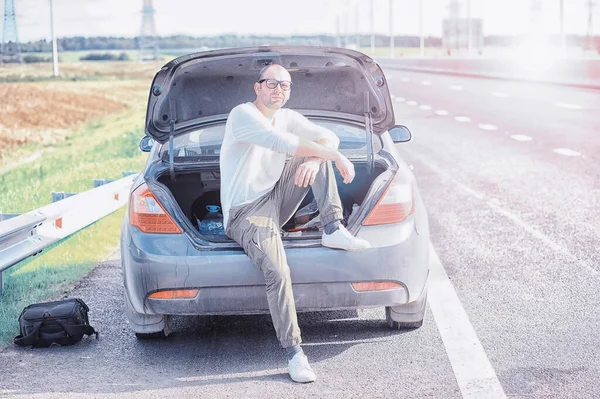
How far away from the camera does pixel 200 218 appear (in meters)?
7.02

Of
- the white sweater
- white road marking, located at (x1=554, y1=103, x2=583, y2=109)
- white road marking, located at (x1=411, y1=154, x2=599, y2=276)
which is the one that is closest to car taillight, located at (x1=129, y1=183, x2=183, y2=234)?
the white sweater

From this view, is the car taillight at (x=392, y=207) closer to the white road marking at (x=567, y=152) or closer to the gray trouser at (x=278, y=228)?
the gray trouser at (x=278, y=228)

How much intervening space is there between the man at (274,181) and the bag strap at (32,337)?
4.09 ft

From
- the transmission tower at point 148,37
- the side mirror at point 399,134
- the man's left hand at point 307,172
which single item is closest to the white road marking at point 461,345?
the side mirror at point 399,134

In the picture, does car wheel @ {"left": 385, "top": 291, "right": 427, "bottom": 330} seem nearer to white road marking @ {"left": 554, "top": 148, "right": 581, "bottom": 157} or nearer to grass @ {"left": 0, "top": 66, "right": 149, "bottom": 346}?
grass @ {"left": 0, "top": 66, "right": 149, "bottom": 346}

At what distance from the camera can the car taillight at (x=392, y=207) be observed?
5875 millimetres

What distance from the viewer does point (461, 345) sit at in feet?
19.4

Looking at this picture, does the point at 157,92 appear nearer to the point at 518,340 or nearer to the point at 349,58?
the point at 349,58

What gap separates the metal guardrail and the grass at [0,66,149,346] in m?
0.35

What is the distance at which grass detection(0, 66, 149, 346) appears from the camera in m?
7.76

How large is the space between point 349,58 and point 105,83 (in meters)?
63.8

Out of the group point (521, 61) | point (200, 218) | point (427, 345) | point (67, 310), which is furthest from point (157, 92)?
point (521, 61)

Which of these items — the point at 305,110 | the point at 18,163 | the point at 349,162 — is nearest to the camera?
the point at 349,162

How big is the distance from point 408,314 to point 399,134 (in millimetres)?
1415
